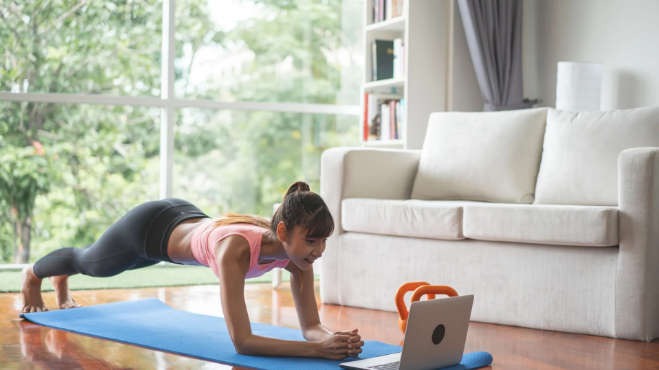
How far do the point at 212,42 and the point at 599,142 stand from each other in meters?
2.51

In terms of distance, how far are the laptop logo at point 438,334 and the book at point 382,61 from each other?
2922mm

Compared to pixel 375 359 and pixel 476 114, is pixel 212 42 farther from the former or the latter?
pixel 375 359

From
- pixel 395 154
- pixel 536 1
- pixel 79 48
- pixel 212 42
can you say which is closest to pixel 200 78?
pixel 212 42

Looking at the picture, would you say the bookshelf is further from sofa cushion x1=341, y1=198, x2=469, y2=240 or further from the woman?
the woman

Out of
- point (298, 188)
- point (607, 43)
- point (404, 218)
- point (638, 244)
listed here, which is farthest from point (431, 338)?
point (607, 43)

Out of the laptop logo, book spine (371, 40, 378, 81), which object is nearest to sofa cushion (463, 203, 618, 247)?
the laptop logo

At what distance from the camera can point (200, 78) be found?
461 cm

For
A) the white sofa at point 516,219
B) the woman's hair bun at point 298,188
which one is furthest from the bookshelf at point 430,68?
the woman's hair bun at point 298,188

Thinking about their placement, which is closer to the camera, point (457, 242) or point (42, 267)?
point (42, 267)

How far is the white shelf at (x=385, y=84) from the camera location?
4535 mm

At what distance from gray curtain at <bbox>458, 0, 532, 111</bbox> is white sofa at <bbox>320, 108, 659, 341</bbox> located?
68 cm

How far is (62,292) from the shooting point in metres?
2.92

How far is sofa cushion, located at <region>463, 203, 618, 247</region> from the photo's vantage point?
8.36ft

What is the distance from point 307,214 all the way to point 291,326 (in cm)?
85
